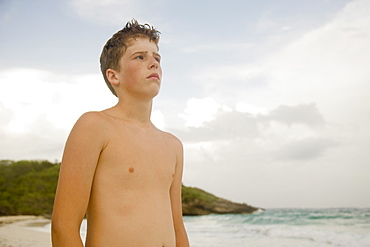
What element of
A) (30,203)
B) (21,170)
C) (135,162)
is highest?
(21,170)

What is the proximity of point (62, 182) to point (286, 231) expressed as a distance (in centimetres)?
1563

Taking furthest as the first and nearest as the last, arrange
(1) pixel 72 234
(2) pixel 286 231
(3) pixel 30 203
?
(3) pixel 30 203 → (2) pixel 286 231 → (1) pixel 72 234

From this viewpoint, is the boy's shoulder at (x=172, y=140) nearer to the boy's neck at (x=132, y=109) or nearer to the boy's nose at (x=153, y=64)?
the boy's neck at (x=132, y=109)

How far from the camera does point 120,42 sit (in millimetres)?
1949

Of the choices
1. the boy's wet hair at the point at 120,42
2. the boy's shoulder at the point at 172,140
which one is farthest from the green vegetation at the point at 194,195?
the boy's wet hair at the point at 120,42

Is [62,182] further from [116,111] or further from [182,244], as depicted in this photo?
[182,244]

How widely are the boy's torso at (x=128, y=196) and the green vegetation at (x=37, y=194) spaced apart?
2496cm

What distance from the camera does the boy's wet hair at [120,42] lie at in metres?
1.94

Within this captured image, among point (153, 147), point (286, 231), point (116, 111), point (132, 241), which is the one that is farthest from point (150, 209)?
point (286, 231)

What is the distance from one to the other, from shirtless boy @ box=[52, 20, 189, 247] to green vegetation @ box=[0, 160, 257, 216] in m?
24.9

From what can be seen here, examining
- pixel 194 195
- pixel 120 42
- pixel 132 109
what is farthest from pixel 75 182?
pixel 194 195

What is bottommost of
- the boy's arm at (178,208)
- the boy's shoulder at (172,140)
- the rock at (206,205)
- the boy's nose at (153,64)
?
the boy's arm at (178,208)

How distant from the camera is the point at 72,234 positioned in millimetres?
1579

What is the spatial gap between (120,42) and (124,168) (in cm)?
60
